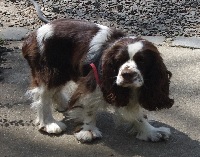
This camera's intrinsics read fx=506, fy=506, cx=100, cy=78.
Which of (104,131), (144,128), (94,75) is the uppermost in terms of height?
(94,75)

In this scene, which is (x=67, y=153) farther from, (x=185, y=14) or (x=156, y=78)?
(x=185, y=14)

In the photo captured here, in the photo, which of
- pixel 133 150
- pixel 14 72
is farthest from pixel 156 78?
pixel 14 72

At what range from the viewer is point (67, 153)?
380 cm

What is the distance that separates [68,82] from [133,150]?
0.78 m

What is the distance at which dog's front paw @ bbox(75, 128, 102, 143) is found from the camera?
154 inches

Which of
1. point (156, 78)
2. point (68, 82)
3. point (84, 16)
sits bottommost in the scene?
point (84, 16)

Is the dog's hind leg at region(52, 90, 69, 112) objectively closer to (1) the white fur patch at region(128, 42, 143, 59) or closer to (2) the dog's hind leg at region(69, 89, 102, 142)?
(2) the dog's hind leg at region(69, 89, 102, 142)

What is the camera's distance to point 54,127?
407 cm

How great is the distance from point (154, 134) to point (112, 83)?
24.8 inches

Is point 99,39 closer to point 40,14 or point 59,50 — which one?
point 59,50

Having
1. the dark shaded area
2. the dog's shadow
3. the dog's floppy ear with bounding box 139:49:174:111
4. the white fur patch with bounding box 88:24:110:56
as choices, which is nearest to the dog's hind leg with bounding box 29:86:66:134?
the dog's shadow

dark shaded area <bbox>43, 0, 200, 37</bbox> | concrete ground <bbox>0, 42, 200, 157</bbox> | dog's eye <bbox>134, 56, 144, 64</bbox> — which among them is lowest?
dark shaded area <bbox>43, 0, 200, 37</bbox>

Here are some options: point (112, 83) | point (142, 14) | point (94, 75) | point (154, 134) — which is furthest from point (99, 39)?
point (142, 14)

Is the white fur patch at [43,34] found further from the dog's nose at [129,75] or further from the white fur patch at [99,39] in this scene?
the dog's nose at [129,75]
